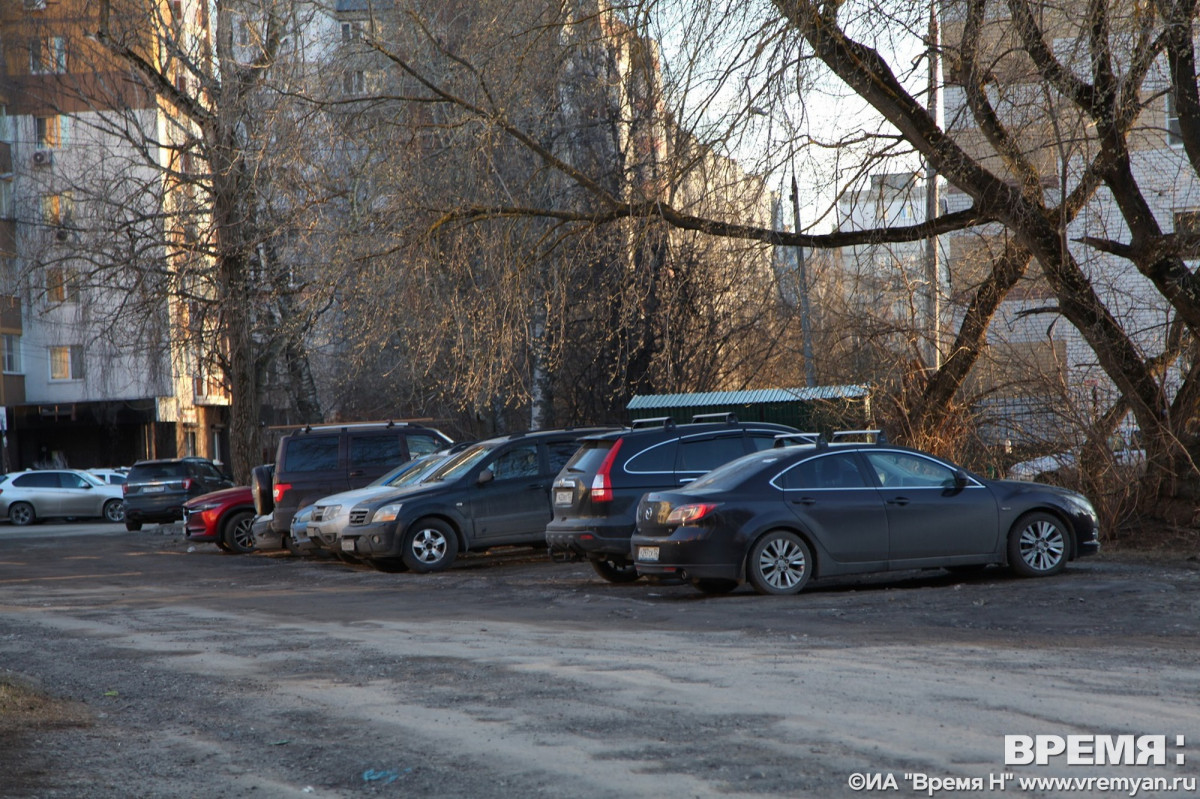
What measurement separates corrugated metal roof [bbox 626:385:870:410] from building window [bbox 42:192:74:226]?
41.5ft

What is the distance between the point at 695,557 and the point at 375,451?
9.33 meters

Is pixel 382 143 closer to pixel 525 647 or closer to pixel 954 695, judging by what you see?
pixel 525 647

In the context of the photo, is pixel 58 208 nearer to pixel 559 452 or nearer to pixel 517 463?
pixel 517 463

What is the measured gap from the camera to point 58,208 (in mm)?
28547

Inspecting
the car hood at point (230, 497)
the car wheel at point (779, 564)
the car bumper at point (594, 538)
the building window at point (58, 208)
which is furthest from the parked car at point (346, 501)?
the building window at point (58, 208)

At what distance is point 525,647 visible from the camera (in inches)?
379

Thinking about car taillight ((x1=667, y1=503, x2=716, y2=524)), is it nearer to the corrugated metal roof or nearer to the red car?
the corrugated metal roof

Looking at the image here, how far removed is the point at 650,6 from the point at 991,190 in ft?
14.6

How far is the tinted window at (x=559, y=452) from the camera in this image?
17.3m

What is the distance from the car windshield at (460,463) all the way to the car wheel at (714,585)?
449 centimetres

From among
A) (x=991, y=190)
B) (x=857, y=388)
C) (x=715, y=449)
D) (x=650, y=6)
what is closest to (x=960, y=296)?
(x=857, y=388)

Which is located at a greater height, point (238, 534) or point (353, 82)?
point (353, 82)

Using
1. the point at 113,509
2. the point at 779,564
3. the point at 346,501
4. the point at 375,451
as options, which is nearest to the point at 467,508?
the point at 346,501

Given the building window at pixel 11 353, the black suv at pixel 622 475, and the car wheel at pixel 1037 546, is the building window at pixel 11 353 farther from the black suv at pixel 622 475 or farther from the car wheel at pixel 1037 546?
the car wheel at pixel 1037 546
